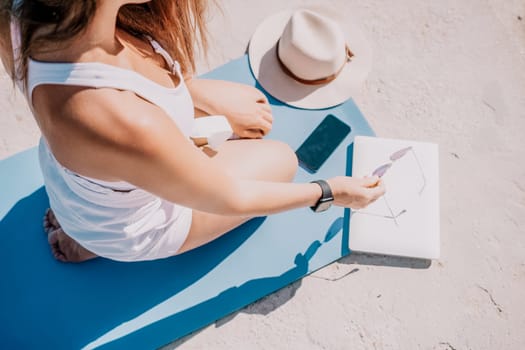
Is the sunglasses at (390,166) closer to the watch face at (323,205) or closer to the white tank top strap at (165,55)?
the watch face at (323,205)

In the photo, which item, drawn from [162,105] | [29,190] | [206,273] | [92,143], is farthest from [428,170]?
[29,190]

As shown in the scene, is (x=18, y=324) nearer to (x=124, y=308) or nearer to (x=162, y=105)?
(x=124, y=308)

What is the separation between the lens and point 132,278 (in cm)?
133

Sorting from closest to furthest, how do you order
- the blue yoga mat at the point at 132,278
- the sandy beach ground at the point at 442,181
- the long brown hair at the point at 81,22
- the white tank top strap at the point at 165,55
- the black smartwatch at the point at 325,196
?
1. the long brown hair at the point at 81,22
2. the white tank top strap at the point at 165,55
3. the black smartwatch at the point at 325,196
4. the blue yoga mat at the point at 132,278
5. the sandy beach ground at the point at 442,181

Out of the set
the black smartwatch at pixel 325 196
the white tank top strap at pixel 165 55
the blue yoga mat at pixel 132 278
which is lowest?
the blue yoga mat at pixel 132 278

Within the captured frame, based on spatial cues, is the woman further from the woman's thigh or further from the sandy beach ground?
the sandy beach ground

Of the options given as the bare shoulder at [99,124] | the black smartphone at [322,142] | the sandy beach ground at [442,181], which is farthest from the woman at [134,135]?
the sandy beach ground at [442,181]

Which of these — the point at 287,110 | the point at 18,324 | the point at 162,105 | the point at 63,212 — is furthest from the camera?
the point at 287,110

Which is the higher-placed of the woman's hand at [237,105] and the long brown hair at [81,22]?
the long brown hair at [81,22]

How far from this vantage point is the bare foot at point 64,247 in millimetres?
1310

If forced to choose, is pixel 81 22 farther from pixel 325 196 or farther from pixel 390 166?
pixel 390 166

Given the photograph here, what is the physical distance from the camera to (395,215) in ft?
4.70

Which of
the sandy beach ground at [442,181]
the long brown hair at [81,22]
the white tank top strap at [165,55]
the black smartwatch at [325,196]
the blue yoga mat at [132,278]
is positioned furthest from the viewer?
the sandy beach ground at [442,181]

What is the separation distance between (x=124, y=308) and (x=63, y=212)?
388mm
